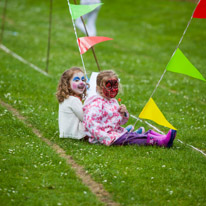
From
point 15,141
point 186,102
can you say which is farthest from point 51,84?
point 15,141

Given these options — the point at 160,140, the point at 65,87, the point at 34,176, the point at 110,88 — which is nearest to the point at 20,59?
the point at 65,87

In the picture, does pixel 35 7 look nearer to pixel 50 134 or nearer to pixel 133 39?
pixel 133 39

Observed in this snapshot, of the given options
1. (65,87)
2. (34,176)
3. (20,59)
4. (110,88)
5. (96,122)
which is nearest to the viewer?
(34,176)

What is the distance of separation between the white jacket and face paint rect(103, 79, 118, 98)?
1.75ft

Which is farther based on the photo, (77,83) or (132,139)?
(77,83)

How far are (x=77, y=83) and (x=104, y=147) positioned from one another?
131 centimetres

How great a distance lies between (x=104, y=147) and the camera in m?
7.58

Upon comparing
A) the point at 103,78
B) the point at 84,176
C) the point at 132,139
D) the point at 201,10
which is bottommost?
the point at 84,176

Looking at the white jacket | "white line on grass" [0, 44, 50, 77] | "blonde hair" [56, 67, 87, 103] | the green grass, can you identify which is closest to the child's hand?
the white jacket

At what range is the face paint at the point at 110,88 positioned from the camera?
7805mm

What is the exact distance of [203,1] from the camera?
7.60 m

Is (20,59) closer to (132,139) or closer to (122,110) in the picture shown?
(122,110)

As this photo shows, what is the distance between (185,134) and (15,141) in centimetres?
340

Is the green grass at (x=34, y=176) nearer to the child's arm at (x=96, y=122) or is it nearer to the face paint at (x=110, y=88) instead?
the child's arm at (x=96, y=122)
